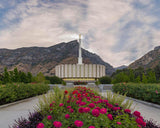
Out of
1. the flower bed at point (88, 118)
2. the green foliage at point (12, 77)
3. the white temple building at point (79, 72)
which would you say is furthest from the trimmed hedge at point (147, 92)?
the white temple building at point (79, 72)

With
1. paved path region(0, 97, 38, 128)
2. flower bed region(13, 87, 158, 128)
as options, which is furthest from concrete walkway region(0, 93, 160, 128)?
flower bed region(13, 87, 158, 128)

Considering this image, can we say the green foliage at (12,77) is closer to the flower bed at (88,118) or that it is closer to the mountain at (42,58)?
the flower bed at (88,118)

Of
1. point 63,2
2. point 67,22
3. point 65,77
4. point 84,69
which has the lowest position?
point 65,77

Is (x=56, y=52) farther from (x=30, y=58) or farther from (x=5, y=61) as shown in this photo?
(x=5, y=61)

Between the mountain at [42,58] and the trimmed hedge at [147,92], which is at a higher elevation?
the mountain at [42,58]

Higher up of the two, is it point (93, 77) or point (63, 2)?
point (63, 2)

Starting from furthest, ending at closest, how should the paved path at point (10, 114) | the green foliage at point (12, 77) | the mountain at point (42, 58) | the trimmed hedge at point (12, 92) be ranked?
Answer: the mountain at point (42, 58) → the green foliage at point (12, 77) → the trimmed hedge at point (12, 92) → the paved path at point (10, 114)

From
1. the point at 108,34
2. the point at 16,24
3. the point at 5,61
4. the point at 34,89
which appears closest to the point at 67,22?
the point at 108,34

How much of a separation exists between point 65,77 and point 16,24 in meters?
26.1

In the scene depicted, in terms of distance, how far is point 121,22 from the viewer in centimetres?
1777

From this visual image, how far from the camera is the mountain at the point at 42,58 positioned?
91250 millimetres

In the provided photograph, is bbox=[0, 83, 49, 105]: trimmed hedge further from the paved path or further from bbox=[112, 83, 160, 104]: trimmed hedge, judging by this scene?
bbox=[112, 83, 160, 104]: trimmed hedge

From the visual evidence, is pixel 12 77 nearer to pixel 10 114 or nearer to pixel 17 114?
pixel 10 114

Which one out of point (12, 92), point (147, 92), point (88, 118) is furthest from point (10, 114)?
point (147, 92)
